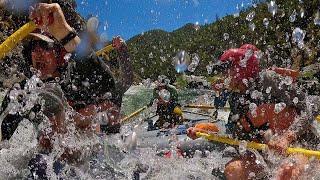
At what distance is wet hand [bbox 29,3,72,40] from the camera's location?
3.34 metres

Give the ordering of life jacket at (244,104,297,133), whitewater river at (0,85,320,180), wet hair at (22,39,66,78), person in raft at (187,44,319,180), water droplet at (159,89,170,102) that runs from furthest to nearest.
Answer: water droplet at (159,89,170,102), life jacket at (244,104,297,133), person in raft at (187,44,319,180), wet hair at (22,39,66,78), whitewater river at (0,85,320,180)

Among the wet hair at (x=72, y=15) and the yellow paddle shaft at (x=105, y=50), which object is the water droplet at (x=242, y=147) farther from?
the wet hair at (x=72, y=15)

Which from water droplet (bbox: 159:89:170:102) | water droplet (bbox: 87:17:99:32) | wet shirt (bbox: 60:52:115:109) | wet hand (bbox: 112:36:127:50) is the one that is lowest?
wet shirt (bbox: 60:52:115:109)

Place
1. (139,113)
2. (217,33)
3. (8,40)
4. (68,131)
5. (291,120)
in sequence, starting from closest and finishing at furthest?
(8,40)
(68,131)
(291,120)
(139,113)
(217,33)

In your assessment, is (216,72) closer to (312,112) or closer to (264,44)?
(312,112)

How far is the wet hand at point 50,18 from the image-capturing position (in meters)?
3.34

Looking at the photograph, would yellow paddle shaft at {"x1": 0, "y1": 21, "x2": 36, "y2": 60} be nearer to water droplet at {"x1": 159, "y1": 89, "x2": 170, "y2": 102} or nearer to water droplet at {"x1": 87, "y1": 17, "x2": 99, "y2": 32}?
water droplet at {"x1": 87, "y1": 17, "x2": 99, "y2": 32}

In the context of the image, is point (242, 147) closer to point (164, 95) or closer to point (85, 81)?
point (85, 81)

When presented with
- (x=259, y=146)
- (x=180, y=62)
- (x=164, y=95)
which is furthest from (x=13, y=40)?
(x=164, y=95)

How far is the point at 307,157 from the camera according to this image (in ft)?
14.4

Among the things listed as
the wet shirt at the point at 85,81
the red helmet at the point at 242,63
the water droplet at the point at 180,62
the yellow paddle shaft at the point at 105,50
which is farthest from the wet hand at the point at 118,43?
the water droplet at the point at 180,62

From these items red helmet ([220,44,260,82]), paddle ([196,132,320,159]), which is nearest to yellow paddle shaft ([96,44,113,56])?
red helmet ([220,44,260,82])

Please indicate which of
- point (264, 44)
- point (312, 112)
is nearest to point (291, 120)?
point (312, 112)

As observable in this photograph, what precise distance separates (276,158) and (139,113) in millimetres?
6936
